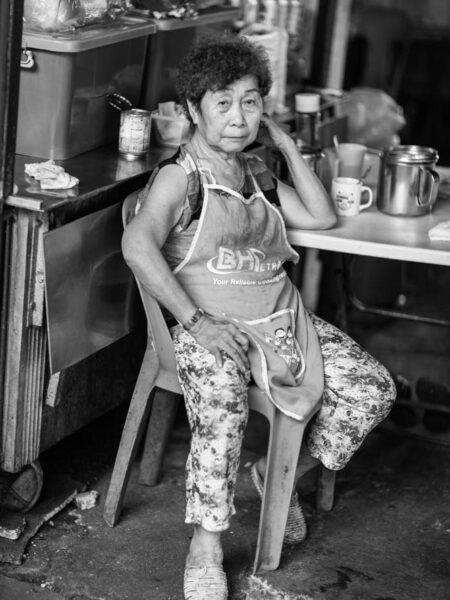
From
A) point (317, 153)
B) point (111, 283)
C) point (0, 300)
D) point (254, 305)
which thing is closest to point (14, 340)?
point (0, 300)

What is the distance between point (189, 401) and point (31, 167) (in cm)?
85

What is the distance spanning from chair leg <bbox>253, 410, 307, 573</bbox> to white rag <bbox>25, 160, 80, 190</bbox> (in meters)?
0.92

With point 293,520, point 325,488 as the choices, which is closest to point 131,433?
point 293,520

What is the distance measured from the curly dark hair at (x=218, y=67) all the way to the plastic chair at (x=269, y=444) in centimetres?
38

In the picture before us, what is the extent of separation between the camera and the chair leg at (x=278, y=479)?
297 cm

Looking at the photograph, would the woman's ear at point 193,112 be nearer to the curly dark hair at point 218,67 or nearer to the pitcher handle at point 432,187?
the curly dark hair at point 218,67

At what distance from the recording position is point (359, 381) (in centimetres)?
310

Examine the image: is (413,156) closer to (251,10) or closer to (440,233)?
(440,233)

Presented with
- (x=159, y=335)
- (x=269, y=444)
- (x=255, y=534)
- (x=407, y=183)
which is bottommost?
(x=255, y=534)

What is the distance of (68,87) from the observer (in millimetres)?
3227

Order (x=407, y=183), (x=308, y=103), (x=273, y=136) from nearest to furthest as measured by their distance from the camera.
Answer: (x=273, y=136)
(x=407, y=183)
(x=308, y=103)

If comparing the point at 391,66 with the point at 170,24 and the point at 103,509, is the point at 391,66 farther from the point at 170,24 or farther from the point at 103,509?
the point at 103,509

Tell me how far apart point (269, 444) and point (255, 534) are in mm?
486

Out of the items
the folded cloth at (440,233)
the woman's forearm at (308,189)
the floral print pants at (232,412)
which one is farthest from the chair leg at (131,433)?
the folded cloth at (440,233)
